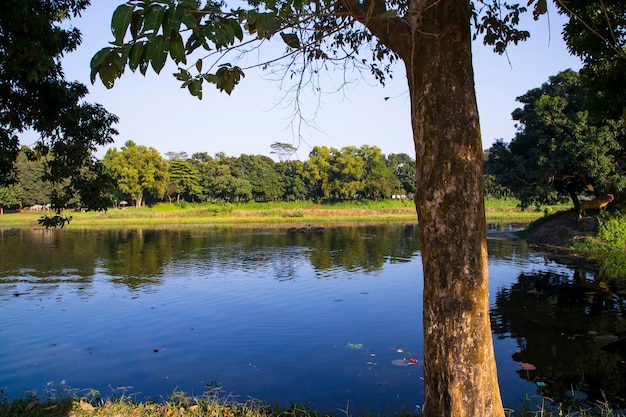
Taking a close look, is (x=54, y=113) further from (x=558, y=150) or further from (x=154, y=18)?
(x=558, y=150)

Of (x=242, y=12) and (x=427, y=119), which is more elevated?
(x=242, y=12)

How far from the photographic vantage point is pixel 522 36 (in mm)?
7113

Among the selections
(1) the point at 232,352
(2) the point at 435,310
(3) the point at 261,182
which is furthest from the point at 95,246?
(3) the point at 261,182

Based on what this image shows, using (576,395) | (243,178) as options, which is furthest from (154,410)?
(243,178)

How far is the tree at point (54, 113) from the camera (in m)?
7.29

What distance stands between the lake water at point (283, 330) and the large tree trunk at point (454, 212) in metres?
2.97

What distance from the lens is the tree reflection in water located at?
8.09 metres

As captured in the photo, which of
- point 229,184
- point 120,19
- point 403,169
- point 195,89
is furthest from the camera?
point 403,169

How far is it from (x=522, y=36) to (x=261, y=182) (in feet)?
241

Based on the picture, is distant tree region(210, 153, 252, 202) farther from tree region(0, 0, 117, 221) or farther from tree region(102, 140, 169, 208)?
tree region(0, 0, 117, 221)

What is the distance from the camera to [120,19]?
2273 millimetres

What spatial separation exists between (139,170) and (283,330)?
218 feet

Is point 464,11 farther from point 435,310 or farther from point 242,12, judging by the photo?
point 435,310

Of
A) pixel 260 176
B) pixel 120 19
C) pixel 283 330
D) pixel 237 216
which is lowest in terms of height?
pixel 283 330
